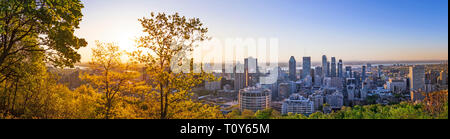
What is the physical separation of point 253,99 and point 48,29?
13.1m

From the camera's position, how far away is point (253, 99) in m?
15.8

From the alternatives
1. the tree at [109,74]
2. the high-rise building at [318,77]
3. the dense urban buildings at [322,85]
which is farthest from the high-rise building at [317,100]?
the tree at [109,74]

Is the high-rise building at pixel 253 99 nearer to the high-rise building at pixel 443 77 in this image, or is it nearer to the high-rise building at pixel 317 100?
the high-rise building at pixel 317 100

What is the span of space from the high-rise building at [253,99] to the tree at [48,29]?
12157mm

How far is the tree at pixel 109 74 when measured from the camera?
5.80 m

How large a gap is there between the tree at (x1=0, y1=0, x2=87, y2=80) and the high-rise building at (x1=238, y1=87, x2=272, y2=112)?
1216 cm

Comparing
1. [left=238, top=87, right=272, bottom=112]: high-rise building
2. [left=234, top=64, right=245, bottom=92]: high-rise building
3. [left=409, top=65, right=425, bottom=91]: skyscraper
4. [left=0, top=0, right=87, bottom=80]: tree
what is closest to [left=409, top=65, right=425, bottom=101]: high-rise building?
[left=409, top=65, right=425, bottom=91]: skyscraper

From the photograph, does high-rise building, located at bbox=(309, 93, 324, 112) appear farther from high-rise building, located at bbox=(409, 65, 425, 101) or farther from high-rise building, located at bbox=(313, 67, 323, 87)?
high-rise building, located at bbox=(409, 65, 425, 101)

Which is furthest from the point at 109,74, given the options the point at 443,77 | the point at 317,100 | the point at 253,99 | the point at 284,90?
the point at 284,90

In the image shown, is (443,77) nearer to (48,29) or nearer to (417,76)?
(417,76)

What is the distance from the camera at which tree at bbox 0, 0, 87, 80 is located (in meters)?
3.64

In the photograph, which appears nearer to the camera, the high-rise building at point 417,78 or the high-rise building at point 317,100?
the high-rise building at point 417,78

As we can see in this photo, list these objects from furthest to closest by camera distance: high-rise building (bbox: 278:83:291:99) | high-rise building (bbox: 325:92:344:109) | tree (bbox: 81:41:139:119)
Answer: high-rise building (bbox: 278:83:291:99) < high-rise building (bbox: 325:92:344:109) < tree (bbox: 81:41:139:119)
